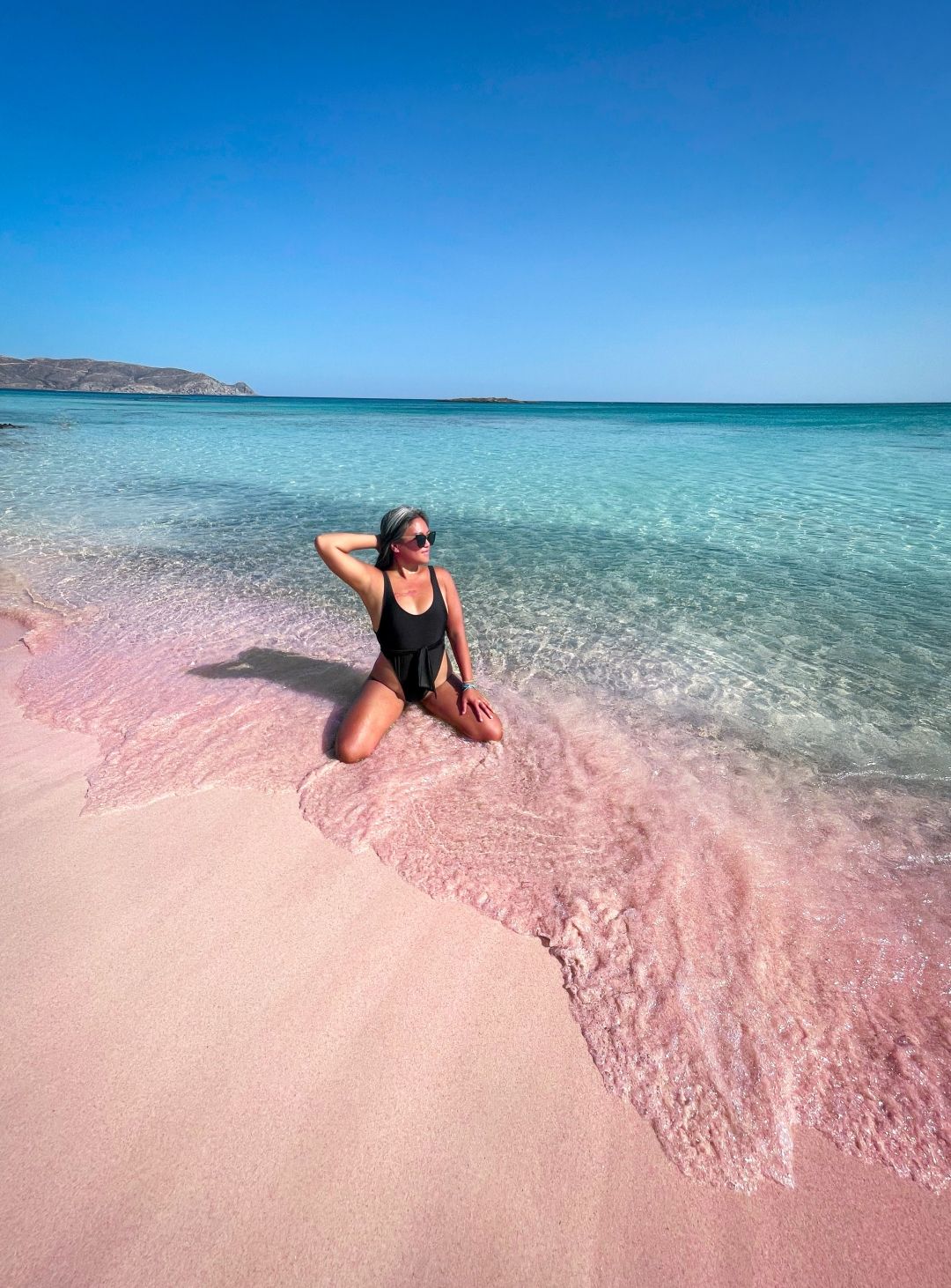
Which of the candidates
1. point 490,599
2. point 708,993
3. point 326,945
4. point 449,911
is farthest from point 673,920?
point 490,599

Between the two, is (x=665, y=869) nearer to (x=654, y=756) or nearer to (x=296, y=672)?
(x=654, y=756)

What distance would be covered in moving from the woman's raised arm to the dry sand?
82.8 inches

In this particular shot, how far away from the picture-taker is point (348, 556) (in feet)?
13.6

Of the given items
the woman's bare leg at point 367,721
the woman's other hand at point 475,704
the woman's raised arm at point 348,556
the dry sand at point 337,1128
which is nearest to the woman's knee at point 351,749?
the woman's bare leg at point 367,721

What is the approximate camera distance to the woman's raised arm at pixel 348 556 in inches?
162

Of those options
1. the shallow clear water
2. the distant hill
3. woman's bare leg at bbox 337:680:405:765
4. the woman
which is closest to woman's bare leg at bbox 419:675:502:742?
the woman

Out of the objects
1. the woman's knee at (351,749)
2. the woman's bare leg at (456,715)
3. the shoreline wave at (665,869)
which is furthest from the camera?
the woman's bare leg at (456,715)

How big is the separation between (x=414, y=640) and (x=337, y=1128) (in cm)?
290

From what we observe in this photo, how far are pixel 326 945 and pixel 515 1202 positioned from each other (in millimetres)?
1178

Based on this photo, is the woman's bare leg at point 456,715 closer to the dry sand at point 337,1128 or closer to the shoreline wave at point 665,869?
the shoreline wave at point 665,869

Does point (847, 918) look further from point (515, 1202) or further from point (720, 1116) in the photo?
point (515, 1202)

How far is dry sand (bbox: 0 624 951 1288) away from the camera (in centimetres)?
171

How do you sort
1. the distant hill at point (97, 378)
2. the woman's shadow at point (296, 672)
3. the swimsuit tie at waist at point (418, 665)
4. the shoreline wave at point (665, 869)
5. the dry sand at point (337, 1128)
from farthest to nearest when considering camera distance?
the distant hill at point (97, 378)
the woman's shadow at point (296, 672)
the swimsuit tie at waist at point (418, 665)
the shoreline wave at point (665, 869)
the dry sand at point (337, 1128)

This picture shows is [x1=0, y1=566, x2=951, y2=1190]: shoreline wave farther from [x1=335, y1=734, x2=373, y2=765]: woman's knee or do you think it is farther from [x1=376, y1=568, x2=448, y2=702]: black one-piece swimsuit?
[x1=376, y1=568, x2=448, y2=702]: black one-piece swimsuit
